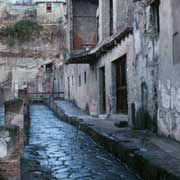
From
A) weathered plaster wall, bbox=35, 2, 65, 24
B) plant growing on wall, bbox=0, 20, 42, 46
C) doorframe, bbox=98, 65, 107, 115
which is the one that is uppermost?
weathered plaster wall, bbox=35, 2, 65, 24

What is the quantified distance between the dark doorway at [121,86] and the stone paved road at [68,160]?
3276 millimetres

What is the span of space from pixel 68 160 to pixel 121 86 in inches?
314

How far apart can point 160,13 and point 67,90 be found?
20281 millimetres

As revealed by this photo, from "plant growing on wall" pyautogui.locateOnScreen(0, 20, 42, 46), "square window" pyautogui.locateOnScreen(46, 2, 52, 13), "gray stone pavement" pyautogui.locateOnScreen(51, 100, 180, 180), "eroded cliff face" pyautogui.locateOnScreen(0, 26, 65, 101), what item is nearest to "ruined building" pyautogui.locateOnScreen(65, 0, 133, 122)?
"gray stone pavement" pyautogui.locateOnScreen(51, 100, 180, 180)

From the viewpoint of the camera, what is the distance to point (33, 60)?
43375 mm

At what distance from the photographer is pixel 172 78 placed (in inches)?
427

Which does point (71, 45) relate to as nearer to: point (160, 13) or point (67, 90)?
point (67, 90)

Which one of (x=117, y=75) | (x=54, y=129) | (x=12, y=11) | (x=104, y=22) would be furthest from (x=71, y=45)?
(x=12, y=11)

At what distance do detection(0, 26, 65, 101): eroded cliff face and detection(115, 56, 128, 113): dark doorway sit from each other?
22.2 metres

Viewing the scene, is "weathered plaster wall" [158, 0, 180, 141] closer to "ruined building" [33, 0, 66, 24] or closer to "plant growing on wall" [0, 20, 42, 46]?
"plant growing on wall" [0, 20, 42, 46]

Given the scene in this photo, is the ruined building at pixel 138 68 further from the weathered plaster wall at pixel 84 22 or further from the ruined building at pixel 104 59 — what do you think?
the weathered plaster wall at pixel 84 22

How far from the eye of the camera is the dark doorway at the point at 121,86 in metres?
16.8

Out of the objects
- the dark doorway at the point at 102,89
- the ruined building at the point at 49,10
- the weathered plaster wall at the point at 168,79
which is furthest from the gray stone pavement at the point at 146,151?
the ruined building at the point at 49,10

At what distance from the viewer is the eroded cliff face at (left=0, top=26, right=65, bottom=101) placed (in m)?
41.4
